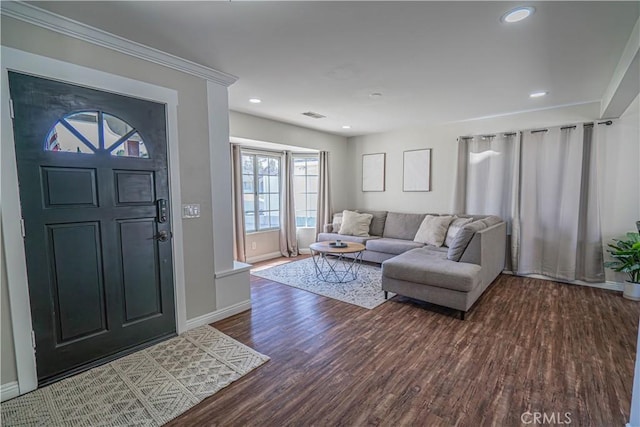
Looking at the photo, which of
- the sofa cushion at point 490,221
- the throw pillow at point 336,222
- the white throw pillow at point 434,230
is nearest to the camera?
the sofa cushion at point 490,221

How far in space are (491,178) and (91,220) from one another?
506cm

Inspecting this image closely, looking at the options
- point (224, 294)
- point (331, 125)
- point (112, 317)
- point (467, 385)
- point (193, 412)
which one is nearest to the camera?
point (193, 412)

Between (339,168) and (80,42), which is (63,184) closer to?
(80,42)

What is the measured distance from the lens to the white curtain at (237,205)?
4.93 metres

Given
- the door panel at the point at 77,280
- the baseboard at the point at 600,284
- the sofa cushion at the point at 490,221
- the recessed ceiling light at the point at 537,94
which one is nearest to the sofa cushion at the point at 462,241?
the sofa cushion at the point at 490,221

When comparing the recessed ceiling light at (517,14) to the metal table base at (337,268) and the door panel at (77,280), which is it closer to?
the metal table base at (337,268)

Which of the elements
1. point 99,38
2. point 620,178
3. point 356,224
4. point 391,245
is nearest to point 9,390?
point 99,38

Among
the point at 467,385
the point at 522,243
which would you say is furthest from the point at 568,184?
the point at 467,385

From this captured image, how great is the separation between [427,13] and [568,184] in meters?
3.56

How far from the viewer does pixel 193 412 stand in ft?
5.74

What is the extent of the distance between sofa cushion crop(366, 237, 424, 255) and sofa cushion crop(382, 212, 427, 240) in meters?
0.27

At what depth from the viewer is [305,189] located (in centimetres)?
621

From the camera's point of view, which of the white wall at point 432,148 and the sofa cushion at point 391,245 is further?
the sofa cushion at point 391,245

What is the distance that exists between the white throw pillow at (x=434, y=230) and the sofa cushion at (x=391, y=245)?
15cm
